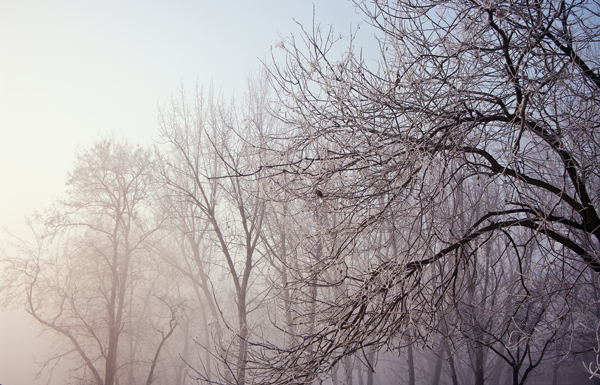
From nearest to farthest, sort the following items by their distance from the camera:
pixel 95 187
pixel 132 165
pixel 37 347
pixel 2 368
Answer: pixel 95 187, pixel 132 165, pixel 2 368, pixel 37 347

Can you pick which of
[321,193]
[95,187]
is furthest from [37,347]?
[321,193]

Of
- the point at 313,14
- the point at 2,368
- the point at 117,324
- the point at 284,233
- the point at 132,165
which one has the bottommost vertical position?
the point at 2,368

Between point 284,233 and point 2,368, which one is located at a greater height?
point 284,233

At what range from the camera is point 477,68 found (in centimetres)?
352

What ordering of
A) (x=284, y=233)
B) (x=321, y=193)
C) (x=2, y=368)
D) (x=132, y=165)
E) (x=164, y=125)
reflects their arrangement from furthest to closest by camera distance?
(x=2, y=368), (x=132, y=165), (x=164, y=125), (x=284, y=233), (x=321, y=193)

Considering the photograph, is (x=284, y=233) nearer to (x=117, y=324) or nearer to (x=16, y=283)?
(x=117, y=324)

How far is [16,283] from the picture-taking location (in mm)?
11797

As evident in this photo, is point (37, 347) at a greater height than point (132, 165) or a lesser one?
lesser

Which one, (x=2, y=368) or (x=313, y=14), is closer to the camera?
→ (x=313, y=14)

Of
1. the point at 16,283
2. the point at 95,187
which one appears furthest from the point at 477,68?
the point at 16,283

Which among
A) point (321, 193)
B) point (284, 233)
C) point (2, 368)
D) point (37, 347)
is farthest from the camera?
point (37, 347)

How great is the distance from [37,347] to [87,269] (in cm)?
1119

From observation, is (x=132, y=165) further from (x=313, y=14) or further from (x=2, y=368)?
(x=2, y=368)

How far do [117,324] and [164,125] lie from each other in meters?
7.81
